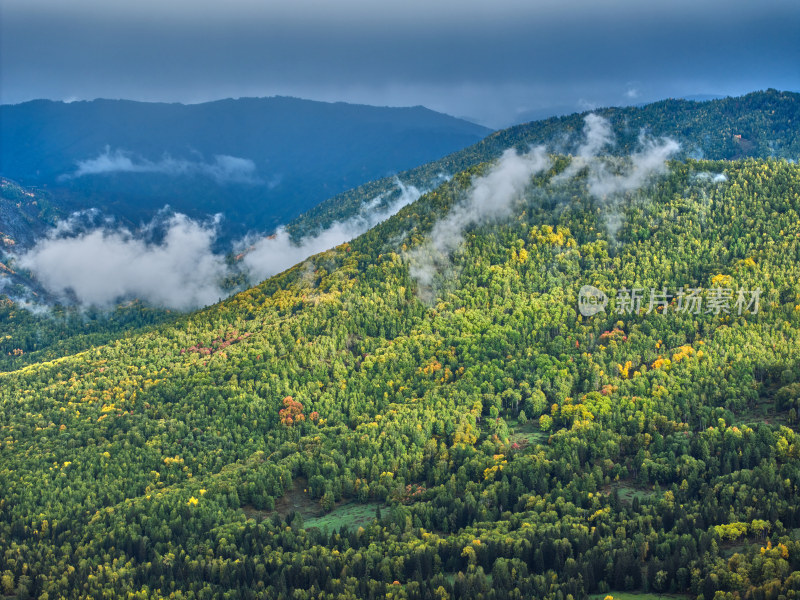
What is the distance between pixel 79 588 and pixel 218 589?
3417cm

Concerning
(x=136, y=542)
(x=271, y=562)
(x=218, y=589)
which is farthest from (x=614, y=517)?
(x=136, y=542)

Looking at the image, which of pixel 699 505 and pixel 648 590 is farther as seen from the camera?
pixel 699 505

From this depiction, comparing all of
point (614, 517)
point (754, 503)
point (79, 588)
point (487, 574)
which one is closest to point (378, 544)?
point (487, 574)

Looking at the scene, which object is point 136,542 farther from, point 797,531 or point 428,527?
point 797,531

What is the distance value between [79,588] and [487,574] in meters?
96.5

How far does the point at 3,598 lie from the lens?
184 metres

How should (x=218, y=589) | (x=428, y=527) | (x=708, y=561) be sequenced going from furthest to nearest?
(x=428, y=527), (x=218, y=589), (x=708, y=561)

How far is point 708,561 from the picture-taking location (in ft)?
495

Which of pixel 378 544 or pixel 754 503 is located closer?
pixel 754 503

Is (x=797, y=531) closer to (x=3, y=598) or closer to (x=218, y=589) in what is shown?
(x=218, y=589)

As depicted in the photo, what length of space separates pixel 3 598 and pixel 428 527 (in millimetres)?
105089

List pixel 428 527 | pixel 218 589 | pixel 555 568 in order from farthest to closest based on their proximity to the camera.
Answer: pixel 428 527, pixel 218 589, pixel 555 568

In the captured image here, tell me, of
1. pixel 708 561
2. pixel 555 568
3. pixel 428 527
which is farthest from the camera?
pixel 428 527

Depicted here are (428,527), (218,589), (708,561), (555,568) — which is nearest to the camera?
(708,561)
